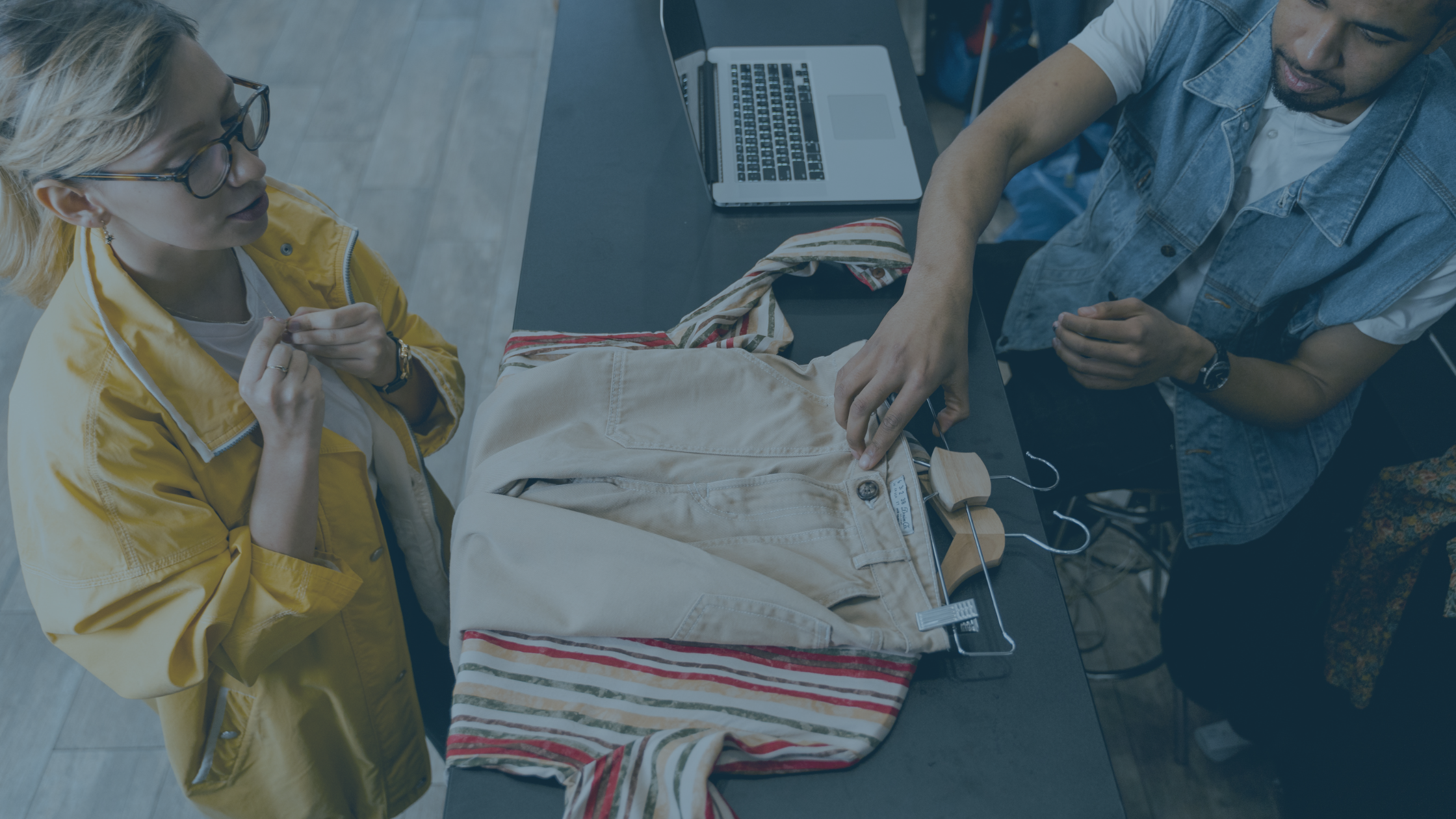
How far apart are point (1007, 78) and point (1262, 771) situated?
2109mm

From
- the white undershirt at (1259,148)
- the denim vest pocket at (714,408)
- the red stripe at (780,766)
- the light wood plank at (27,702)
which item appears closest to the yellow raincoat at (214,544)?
the denim vest pocket at (714,408)

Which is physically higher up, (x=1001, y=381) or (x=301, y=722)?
(x=1001, y=381)

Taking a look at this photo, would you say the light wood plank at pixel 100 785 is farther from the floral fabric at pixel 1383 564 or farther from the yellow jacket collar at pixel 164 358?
the floral fabric at pixel 1383 564

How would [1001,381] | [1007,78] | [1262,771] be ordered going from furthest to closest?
[1007,78], [1262,771], [1001,381]

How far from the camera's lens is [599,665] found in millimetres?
819

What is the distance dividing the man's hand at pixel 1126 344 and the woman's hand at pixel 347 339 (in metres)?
0.93

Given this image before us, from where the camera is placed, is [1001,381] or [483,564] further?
[1001,381]

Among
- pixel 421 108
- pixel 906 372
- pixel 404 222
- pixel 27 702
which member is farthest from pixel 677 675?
pixel 421 108

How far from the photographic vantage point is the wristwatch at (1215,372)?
46.8 inches

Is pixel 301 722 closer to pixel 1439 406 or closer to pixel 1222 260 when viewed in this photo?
pixel 1222 260

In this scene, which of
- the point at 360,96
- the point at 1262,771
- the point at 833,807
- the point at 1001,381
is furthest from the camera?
the point at 360,96

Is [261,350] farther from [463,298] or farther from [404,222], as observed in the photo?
[404,222]

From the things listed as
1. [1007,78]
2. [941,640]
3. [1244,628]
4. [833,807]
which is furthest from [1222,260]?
[1007,78]

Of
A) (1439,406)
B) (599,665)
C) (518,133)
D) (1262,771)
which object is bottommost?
(1262,771)
